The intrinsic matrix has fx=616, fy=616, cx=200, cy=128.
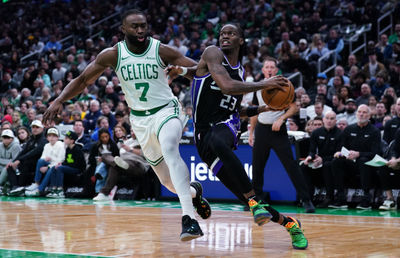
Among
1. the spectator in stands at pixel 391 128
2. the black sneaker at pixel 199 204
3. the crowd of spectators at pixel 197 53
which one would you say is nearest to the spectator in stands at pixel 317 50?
the crowd of spectators at pixel 197 53

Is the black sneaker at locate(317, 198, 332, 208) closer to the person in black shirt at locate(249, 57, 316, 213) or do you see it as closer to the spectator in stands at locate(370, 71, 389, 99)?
the person in black shirt at locate(249, 57, 316, 213)

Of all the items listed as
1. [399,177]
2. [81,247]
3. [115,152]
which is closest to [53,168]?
[115,152]

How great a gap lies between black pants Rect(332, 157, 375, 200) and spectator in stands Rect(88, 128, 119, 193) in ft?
14.4

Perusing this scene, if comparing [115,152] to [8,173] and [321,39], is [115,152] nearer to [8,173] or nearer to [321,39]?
[8,173]

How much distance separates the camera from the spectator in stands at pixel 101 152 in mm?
12000

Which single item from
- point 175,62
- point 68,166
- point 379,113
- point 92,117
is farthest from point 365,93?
point 175,62

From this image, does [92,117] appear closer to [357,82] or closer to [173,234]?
[357,82]

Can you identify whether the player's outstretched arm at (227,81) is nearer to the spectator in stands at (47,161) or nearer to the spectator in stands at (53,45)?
the spectator in stands at (47,161)

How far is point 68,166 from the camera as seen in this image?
41.3ft

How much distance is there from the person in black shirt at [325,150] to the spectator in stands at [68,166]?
476 centimetres

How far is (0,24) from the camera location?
26828mm

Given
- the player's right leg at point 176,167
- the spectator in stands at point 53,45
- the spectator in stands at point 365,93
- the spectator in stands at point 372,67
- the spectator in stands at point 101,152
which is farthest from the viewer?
the spectator in stands at point 53,45

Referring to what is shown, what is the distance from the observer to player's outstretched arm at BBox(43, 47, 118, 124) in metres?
5.81

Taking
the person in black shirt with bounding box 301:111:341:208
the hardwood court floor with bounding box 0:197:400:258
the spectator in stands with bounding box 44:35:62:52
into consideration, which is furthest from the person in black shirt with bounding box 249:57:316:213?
the spectator in stands with bounding box 44:35:62:52
